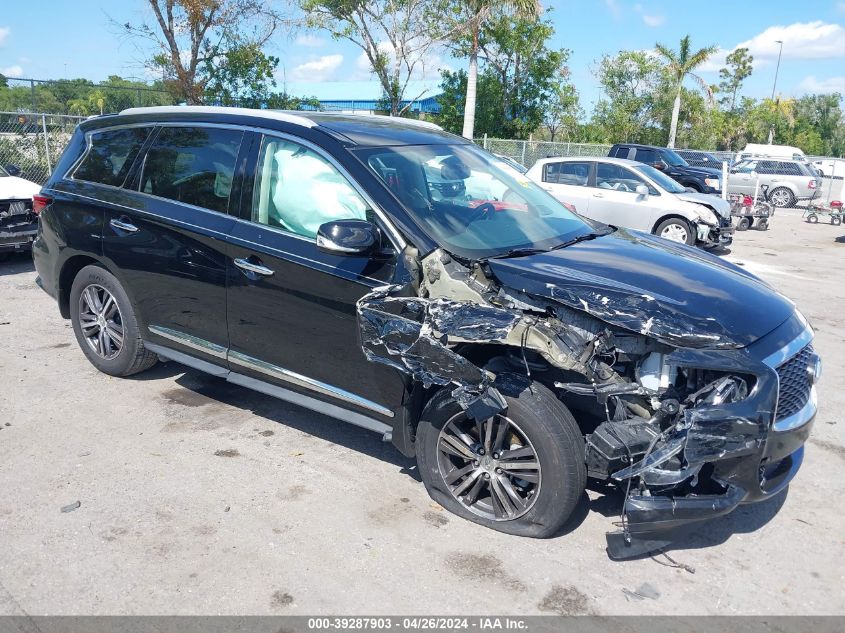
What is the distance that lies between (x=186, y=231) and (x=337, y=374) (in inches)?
56.4

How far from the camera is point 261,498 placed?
3922 mm

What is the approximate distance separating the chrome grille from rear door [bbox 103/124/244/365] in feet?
10.2

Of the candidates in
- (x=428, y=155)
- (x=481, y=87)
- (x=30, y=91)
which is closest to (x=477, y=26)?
(x=481, y=87)

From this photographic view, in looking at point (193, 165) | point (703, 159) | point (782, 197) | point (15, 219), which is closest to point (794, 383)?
point (193, 165)

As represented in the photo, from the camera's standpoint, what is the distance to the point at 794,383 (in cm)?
340

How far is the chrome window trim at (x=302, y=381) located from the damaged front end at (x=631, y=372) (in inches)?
16.0

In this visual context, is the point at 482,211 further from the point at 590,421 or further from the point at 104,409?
the point at 104,409

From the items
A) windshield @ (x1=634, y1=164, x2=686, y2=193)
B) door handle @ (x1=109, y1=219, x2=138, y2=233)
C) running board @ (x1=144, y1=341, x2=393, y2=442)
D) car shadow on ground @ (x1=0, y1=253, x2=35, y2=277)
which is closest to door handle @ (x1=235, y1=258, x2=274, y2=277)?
running board @ (x1=144, y1=341, x2=393, y2=442)

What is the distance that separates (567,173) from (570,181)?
0.18 meters

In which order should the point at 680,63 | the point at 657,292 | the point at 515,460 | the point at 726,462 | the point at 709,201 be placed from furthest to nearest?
the point at 680,63 → the point at 709,201 → the point at 515,460 → the point at 657,292 → the point at 726,462

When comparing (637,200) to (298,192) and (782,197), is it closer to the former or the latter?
(298,192)

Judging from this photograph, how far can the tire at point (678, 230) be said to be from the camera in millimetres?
12766

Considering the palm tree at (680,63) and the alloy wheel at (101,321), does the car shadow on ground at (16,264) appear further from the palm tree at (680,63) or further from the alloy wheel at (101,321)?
the palm tree at (680,63)

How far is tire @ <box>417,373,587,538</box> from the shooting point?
3.31 meters
